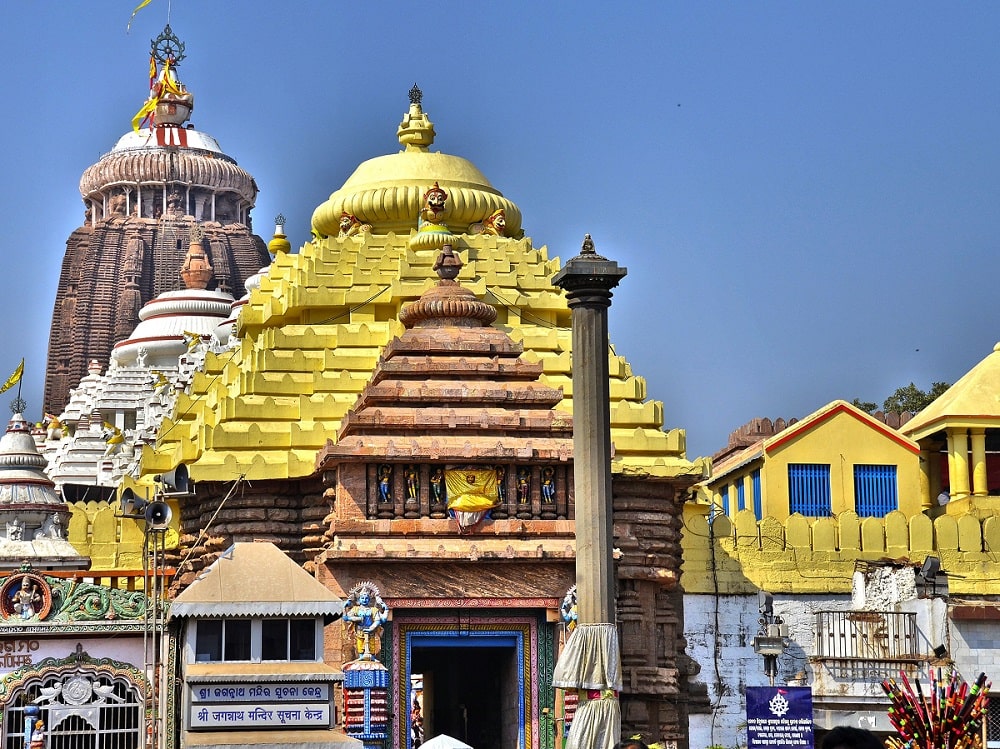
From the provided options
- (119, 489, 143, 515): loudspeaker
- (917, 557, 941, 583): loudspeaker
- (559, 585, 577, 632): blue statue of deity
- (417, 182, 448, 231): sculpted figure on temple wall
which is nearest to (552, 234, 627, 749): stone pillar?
(559, 585, 577, 632): blue statue of deity

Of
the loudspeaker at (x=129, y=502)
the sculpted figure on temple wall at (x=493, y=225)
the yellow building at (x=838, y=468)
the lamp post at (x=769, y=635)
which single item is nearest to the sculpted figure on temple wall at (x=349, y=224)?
the sculpted figure on temple wall at (x=493, y=225)

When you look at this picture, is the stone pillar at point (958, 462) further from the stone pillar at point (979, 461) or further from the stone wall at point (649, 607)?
the stone wall at point (649, 607)

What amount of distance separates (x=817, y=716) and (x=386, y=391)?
8.80m

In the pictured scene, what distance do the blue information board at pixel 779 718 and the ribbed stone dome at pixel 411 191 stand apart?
15.6 metres

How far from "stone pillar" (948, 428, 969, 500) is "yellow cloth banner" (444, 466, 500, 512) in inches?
589

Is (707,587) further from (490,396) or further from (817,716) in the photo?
(490,396)

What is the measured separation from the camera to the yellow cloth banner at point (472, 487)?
33062 millimetres

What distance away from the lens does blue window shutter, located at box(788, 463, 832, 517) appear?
150ft

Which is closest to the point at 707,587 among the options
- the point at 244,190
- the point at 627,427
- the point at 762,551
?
the point at 762,551

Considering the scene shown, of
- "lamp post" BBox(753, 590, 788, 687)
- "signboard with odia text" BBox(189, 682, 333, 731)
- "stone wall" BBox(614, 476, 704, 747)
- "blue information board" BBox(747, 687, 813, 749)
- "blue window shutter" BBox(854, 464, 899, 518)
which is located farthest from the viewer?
"blue window shutter" BBox(854, 464, 899, 518)

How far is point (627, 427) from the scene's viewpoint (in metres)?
37.0

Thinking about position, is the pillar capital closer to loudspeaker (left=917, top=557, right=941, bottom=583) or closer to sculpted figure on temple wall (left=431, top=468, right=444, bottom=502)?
sculpted figure on temple wall (left=431, top=468, right=444, bottom=502)

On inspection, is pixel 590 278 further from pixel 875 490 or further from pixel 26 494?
pixel 26 494

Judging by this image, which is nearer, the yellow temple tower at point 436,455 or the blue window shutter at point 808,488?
the yellow temple tower at point 436,455
